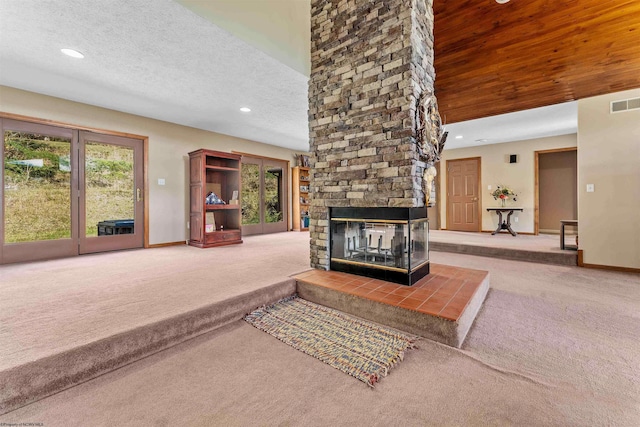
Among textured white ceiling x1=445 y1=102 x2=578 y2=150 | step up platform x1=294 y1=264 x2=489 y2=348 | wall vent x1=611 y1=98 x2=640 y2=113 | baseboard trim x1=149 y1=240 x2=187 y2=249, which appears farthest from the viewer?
baseboard trim x1=149 y1=240 x2=187 y2=249

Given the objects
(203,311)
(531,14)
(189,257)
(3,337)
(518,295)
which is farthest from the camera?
(189,257)

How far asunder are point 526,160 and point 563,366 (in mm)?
6613

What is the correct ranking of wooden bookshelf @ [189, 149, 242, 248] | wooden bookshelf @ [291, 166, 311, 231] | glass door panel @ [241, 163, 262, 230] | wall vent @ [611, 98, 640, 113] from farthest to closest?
wooden bookshelf @ [291, 166, 311, 231]
glass door panel @ [241, 163, 262, 230]
wooden bookshelf @ [189, 149, 242, 248]
wall vent @ [611, 98, 640, 113]

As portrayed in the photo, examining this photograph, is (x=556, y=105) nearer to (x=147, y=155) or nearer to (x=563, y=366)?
(x=563, y=366)

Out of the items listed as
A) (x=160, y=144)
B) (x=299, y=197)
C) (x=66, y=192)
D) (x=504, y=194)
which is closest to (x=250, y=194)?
(x=299, y=197)

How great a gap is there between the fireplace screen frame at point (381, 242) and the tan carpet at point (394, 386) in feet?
2.46

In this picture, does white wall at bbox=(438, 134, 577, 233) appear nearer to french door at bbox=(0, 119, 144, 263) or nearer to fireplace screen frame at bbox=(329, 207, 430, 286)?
fireplace screen frame at bbox=(329, 207, 430, 286)

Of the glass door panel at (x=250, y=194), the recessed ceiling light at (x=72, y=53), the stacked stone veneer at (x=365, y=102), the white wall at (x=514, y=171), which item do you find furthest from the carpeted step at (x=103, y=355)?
the white wall at (x=514, y=171)

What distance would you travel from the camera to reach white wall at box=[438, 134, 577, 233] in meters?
6.54

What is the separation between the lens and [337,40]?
2.96m

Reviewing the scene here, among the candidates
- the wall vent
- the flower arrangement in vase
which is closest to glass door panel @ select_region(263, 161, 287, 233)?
the flower arrangement in vase

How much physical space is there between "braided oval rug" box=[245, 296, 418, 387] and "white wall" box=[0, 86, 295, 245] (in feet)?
12.4

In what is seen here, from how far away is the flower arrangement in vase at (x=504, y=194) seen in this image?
6.72 metres

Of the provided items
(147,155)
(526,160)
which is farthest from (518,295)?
(147,155)
